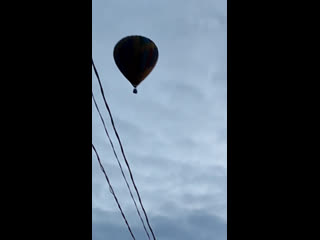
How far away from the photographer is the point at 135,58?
61.8 feet

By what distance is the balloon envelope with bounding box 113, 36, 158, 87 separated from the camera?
18781mm

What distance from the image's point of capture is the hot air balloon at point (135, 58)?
18.8m
